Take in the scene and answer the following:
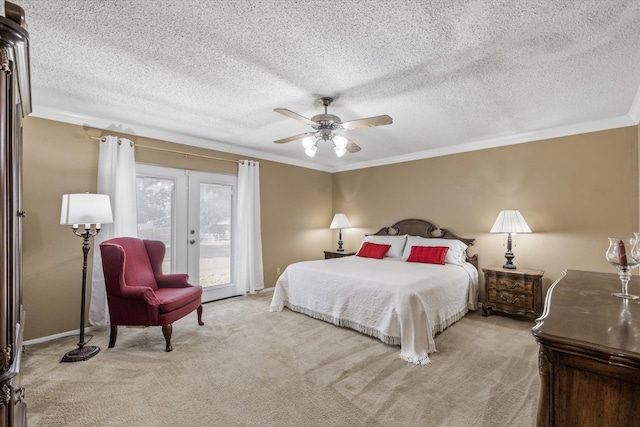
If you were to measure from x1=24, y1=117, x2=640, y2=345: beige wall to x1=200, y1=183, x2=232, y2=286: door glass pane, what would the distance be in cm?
43

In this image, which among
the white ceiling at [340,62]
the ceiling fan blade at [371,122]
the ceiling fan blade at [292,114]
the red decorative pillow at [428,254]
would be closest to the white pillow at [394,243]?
the red decorative pillow at [428,254]

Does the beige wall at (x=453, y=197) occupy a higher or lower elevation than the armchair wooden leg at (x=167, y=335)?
higher

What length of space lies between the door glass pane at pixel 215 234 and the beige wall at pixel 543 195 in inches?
122

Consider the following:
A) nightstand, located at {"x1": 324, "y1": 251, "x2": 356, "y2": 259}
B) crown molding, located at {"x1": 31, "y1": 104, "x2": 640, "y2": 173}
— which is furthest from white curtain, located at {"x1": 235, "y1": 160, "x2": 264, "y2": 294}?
nightstand, located at {"x1": 324, "y1": 251, "x2": 356, "y2": 259}

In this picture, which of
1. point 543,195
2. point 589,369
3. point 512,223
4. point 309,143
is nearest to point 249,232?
point 309,143

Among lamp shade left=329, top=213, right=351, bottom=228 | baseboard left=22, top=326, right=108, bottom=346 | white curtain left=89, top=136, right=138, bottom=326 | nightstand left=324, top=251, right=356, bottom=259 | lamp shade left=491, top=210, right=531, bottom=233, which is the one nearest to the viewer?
baseboard left=22, top=326, right=108, bottom=346

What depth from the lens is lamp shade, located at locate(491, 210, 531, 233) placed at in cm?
369

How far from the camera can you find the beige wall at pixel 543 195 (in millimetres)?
3418

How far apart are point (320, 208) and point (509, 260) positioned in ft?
11.7

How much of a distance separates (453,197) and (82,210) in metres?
4.86

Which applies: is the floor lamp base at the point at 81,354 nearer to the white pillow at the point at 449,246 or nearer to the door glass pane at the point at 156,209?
the door glass pane at the point at 156,209

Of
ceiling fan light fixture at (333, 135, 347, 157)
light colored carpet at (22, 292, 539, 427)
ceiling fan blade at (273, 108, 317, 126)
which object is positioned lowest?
light colored carpet at (22, 292, 539, 427)

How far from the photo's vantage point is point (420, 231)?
504 cm

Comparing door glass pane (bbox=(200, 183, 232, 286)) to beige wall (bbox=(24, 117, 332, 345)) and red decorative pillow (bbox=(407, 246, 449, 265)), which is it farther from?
red decorative pillow (bbox=(407, 246, 449, 265))
